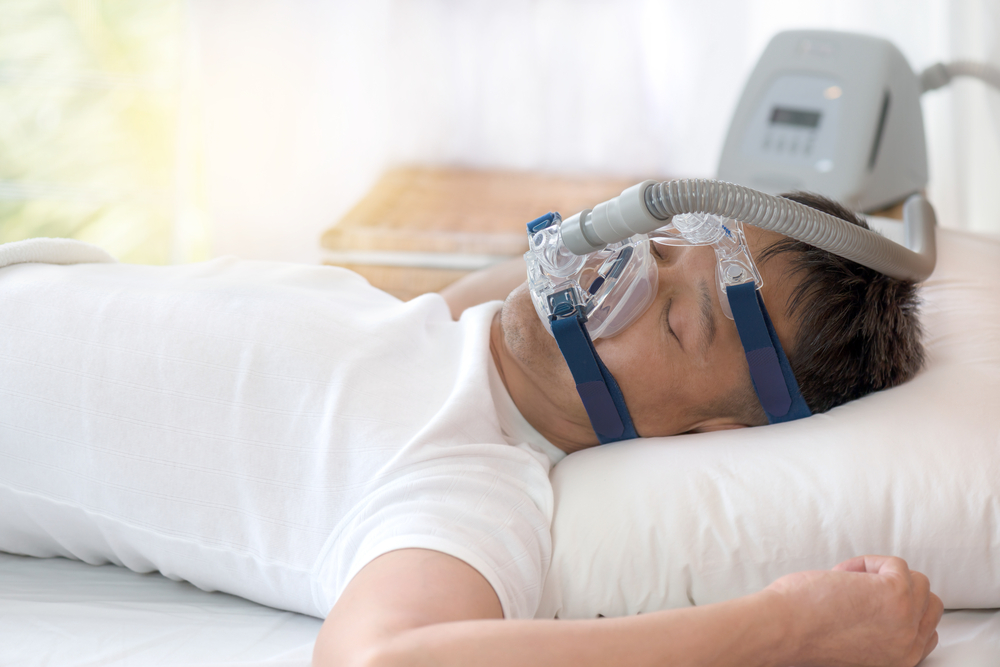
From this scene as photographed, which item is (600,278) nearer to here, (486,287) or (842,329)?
(842,329)

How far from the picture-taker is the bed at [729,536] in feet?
3.28

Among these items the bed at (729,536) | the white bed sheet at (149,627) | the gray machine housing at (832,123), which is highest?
the gray machine housing at (832,123)

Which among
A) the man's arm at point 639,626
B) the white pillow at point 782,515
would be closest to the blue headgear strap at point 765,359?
the white pillow at point 782,515

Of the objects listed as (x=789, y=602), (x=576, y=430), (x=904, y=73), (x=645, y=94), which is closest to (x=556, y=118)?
(x=645, y=94)

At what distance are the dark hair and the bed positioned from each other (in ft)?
0.35

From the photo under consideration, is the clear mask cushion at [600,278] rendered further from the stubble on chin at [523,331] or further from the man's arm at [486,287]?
the man's arm at [486,287]

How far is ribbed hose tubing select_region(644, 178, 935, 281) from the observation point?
2.98ft

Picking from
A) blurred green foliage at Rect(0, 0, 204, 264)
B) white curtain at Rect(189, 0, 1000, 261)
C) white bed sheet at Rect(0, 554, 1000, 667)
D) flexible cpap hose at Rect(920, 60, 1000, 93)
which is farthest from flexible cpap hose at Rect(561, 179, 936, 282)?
blurred green foliage at Rect(0, 0, 204, 264)

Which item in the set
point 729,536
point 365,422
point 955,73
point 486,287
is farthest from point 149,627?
point 955,73

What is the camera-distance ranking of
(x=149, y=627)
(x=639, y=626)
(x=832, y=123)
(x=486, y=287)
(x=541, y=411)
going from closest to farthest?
(x=639, y=626) → (x=149, y=627) → (x=541, y=411) → (x=486, y=287) → (x=832, y=123)

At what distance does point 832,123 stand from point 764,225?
1205 mm

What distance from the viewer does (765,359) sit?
116 centimetres

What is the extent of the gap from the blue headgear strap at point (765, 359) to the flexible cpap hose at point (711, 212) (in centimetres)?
15

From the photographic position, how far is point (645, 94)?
281 centimetres
